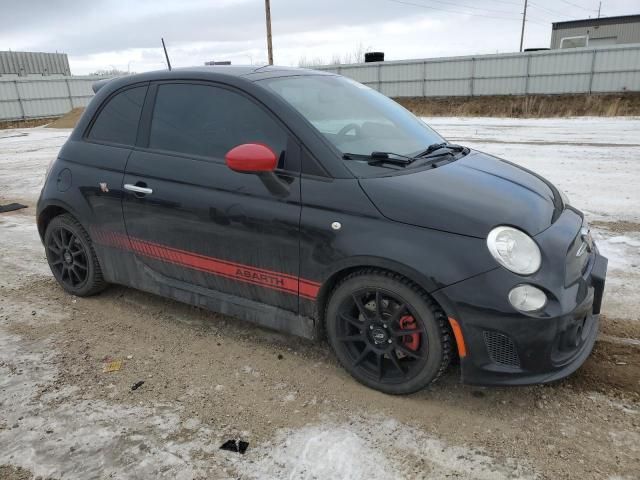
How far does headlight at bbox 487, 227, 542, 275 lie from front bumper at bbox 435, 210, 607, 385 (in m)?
0.06

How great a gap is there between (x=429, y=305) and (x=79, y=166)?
114 inches

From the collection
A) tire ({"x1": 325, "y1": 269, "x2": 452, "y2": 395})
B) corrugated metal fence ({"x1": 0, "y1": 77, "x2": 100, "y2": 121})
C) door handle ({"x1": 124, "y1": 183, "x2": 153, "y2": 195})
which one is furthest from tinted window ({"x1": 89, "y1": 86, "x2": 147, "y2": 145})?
corrugated metal fence ({"x1": 0, "y1": 77, "x2": 100, "y2": 121})

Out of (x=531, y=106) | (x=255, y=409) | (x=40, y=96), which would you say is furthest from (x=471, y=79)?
(x=255, y=409)

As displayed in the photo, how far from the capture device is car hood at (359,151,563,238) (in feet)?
8.34

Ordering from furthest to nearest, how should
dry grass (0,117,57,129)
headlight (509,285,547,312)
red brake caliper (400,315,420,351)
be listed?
1. dry grass (0,117,57,129)
2. red brake caliper (400,315,420,351)
3. headlight (509,285,547,312)

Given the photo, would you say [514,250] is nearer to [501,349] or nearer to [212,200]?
[501,349]

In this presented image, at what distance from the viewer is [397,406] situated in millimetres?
2742

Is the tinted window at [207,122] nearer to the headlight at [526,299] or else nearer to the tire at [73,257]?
the tire at [73,257]

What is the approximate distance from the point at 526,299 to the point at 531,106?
2380 centimetres

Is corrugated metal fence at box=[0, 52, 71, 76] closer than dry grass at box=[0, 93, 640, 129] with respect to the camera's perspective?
No

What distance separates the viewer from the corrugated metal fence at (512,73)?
2320cm

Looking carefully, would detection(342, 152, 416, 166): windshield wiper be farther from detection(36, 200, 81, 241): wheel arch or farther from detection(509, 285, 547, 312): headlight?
detection(36, 200, 81, 241): wheel arch

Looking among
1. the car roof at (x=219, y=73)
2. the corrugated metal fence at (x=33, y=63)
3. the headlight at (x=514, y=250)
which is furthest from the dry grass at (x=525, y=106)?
A: the corrugated metal fence at (x=33, y=63)

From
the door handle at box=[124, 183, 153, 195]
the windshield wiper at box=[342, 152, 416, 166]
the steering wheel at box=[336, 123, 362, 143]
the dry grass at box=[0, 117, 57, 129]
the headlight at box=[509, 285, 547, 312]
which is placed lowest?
the dry grass at box=[0, 117, 57, 129]
